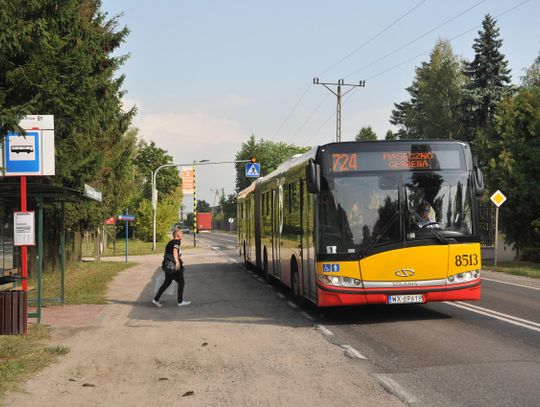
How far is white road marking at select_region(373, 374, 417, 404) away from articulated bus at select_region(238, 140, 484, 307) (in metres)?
3.77

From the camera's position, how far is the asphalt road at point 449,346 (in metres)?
6.67

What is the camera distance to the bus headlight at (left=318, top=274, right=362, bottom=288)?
1109cm

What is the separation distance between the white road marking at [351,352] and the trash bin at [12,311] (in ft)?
16.1

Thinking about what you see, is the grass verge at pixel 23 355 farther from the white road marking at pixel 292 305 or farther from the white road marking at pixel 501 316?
the white road marking at pixel 501 316

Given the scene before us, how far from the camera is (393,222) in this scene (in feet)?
36.7

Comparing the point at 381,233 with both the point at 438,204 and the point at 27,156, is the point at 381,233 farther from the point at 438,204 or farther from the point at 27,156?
the point at 27,156

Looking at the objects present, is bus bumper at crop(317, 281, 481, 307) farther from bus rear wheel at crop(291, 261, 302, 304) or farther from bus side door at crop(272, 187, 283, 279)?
bus side door at crop(272, 187, 283, 279)

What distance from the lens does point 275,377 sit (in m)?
7.53

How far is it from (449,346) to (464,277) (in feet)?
8.02

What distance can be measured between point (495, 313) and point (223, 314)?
4.90 meters

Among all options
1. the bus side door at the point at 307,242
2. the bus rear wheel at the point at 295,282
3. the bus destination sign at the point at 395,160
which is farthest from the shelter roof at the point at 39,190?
the bus destination sign at the point at 395,160

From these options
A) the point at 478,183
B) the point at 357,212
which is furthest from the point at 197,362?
the point at 478,183

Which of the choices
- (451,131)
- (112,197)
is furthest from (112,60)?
(451,131)

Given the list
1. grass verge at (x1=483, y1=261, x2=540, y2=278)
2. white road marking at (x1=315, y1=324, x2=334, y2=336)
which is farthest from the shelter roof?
grass verge at (x1=483, y1=261, x2=540, y2=278)
